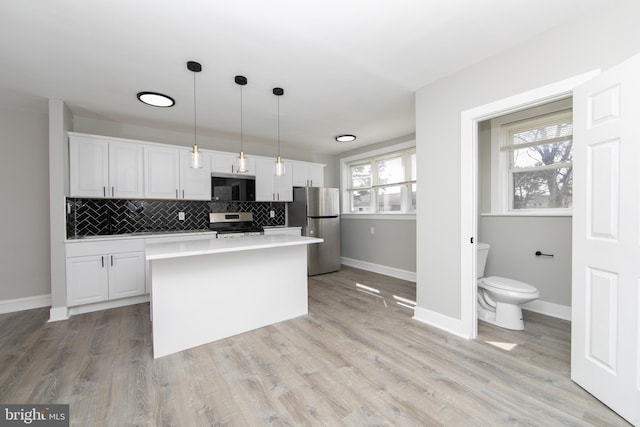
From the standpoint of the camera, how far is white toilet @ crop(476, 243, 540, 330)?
253cm

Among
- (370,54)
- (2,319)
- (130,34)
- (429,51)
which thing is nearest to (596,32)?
(429,51)

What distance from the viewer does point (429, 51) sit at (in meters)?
2.17

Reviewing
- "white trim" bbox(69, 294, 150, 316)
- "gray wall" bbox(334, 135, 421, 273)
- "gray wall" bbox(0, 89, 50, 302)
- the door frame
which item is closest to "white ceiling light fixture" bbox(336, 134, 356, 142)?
"gray wall" bbox(334, 135, 421, 273)

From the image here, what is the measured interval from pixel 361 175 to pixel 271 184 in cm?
194

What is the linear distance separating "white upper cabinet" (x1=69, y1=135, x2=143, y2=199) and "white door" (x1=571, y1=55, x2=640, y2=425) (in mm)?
4600

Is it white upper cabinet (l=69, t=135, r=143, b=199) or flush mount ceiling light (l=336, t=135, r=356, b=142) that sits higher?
flush mount ceiling light (l=336, t=135, r=356, b=142)

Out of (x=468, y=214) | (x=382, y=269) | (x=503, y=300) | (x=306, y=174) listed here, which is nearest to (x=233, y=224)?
(x=306, y=174)

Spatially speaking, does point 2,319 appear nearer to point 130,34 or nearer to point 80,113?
point 80,113

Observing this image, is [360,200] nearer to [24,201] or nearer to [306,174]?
[306,174]

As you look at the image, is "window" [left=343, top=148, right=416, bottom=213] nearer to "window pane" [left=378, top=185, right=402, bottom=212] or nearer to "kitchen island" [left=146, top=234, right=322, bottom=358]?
"window pane" [left=378, top=185, right=402, bottom=212]

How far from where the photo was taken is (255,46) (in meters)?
2.05

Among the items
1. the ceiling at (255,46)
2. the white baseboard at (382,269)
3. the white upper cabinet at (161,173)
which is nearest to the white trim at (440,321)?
the white baseboard at (382,269)

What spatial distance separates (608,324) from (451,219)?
4.07ft

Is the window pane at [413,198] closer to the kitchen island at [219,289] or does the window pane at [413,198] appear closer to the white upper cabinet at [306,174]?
the white upper cabinet at [306,174]
